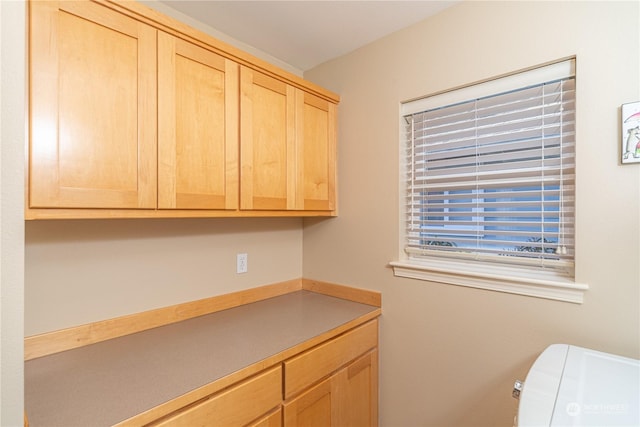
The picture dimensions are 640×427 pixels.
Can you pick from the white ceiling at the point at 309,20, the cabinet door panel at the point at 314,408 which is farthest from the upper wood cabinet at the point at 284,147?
the cabinet door panel at the point at 314,408

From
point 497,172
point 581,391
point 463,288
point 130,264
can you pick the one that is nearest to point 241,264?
point 130,264

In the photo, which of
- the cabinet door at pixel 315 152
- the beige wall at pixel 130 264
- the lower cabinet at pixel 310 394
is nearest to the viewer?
the lower cabinet at pixel 310 394

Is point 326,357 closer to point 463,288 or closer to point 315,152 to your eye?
point 463,288

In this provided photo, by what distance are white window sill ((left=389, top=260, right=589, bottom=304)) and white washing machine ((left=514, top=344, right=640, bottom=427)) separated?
0.22 meters

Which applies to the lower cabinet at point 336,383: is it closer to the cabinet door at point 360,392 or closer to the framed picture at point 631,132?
the cabinet door at point 360,392

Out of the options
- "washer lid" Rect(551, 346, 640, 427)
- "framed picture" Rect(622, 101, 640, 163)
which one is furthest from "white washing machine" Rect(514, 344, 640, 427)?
"framed picture" Rect(622, 101, 640, 163)

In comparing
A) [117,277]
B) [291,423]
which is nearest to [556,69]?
[291,423]

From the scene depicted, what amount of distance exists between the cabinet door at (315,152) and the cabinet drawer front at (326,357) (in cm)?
75

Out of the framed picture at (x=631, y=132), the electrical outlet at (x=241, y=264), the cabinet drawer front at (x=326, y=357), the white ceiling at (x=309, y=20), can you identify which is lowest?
the cabinet drawer front at (x=326, y=357)

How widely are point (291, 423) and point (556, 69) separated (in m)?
1.82

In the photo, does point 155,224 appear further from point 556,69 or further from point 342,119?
point 556,69

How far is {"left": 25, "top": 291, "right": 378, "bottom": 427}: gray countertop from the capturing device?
871 millimetres

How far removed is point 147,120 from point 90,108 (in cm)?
18

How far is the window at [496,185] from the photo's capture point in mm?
1261
